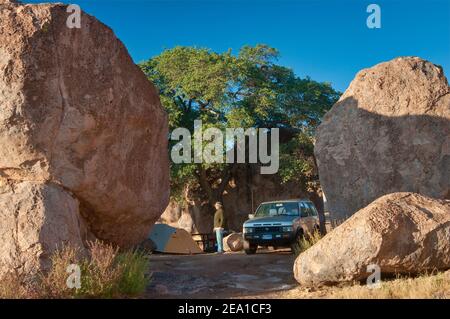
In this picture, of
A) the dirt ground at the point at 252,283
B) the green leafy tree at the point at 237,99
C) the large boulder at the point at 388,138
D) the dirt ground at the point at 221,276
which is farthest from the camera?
the green leafy tree at the point at 237,99

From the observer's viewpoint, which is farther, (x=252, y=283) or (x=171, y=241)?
(x=171, y=241)

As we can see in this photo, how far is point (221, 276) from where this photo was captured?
1251 cm

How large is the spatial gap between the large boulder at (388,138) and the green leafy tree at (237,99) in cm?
1020

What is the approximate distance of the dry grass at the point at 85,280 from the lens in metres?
8.20

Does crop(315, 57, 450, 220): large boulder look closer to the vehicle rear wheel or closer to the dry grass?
the vehicle rear wheel

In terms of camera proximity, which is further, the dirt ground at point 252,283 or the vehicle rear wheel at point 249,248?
the vehicle rear wheel at point 249,248

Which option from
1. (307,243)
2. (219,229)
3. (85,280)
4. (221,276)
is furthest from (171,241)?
(85,280)

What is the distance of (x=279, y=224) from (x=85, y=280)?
27.7ft

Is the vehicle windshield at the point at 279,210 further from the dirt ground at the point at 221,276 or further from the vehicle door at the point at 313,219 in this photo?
the dirt ground at the point at 221,276

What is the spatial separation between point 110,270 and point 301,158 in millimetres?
18197

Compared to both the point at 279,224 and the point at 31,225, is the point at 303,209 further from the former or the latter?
the point at 31,225

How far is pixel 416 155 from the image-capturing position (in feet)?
47.2

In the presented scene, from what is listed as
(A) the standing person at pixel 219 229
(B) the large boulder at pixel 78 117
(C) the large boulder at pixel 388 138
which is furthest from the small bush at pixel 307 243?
(A) the standing person at pixel 219 229

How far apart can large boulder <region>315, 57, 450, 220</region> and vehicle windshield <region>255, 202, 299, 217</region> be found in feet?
7.24
